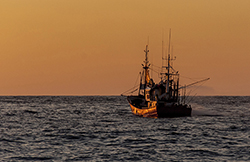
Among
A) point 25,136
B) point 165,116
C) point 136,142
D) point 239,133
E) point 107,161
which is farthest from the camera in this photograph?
point 165,116

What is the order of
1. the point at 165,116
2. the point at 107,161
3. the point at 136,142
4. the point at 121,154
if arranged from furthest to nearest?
the point at 165,116 → the point at 136,142 → the point at 121,154 → the point at 107,161

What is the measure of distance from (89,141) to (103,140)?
178 centimetres

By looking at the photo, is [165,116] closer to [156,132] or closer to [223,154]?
[156,132]

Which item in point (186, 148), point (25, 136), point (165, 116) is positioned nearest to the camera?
point (186, 148)

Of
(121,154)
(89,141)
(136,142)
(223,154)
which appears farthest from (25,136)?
(223,154)

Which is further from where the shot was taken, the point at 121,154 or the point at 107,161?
the point at 121,154

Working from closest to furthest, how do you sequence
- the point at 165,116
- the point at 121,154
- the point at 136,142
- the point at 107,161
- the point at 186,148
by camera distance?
the point at 107,161 < the point at 121,154 < the point at 186,148 < the point at 136,142 < the point at 165,116

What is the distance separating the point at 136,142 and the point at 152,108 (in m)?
33.5

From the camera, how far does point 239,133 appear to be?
165 feet

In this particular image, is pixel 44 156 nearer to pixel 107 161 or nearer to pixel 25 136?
pixel 107 161

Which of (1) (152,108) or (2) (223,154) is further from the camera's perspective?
(1) (152,108)

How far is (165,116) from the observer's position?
7356cm

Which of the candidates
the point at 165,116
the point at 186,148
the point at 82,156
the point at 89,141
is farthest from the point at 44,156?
the point at 165,116

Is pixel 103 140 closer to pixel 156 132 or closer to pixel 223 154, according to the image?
pixel 156 132
